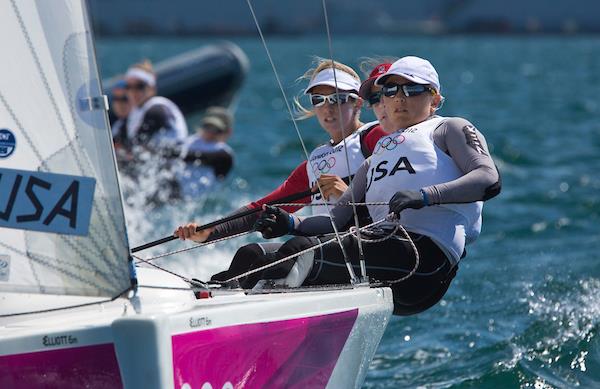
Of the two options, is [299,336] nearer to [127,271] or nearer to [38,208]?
[127,271]

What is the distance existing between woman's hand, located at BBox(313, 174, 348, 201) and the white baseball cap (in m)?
0.35

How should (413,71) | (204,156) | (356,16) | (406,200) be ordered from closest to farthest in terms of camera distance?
(406,200) < (413,71) < (204,156) < (356,16)

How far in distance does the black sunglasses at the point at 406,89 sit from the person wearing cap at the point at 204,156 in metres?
5.38

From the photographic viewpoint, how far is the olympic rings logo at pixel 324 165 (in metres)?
4.02

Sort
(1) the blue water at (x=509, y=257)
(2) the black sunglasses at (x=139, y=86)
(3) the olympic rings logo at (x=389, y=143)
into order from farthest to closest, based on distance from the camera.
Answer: (2) the black sunglasses at (x=139, y=86)
(1) the blue water at (x=509, y=257)
(3) the olympic rings logo at (x=389, y=143)

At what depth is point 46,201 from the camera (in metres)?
3.03

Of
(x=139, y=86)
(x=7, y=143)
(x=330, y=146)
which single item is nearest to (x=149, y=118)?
(x=139, y=86)

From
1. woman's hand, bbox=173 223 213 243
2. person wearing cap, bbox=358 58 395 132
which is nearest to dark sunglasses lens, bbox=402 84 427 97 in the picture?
person wearing cap, bbox=358 58 395 132

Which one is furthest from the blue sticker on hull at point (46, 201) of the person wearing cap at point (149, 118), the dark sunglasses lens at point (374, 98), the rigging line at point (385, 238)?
the person wearing cap at point (149, 118)

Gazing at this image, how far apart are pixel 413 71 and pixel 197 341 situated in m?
1.14

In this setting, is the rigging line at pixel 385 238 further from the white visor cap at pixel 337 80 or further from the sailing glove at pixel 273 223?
the white visor cap at pixel 337 80

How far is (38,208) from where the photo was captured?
3.04 metres

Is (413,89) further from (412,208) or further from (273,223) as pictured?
(273,223)

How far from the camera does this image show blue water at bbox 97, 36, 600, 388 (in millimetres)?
4359
